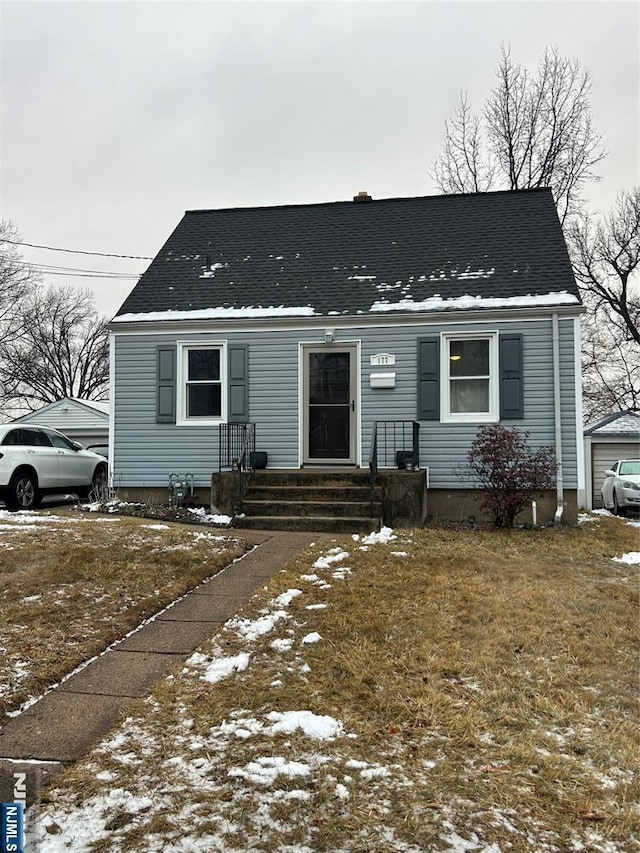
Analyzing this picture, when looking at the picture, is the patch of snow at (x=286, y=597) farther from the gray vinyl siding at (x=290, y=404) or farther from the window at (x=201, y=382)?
the window at (x=201, y=382)

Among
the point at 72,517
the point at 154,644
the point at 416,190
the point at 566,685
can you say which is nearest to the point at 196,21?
the point at 72,517

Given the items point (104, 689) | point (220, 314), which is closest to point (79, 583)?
point (104, 689)

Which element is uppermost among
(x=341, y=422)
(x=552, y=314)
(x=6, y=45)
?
(x=6, y=45)

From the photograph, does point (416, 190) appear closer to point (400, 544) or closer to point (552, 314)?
point (552, 314)

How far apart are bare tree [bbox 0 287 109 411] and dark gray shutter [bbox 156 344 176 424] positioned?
27.1m

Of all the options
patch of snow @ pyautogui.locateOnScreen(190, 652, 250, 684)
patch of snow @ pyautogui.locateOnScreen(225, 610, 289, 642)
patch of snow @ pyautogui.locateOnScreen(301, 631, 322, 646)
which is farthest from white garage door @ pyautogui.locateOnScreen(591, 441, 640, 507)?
patch of snow @ pyautogui.locateOnScreen(190, 652, 250, 684)

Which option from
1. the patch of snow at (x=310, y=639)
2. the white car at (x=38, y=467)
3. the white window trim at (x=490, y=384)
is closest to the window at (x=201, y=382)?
the white car at (x=38, y=467)

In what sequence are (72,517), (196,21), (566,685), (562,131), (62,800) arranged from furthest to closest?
(562,131)
(72,517)
(196,21)
(566,685)
(62,800)

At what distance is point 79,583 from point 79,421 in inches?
596

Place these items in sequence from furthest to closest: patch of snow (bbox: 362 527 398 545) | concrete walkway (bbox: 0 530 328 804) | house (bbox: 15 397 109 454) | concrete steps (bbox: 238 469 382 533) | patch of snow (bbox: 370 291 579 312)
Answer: house (bbox: 15 397 109 454), patch of snow (bbox: 370 291 579 312), concrete steps (bbox: 238 469 382 533), patch of snow (bbox: 362 527 398 545), concrete walkway (bbox: 0 530 328 804)

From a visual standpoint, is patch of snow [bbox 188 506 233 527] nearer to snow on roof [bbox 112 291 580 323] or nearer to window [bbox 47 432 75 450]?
snow on roof [bbox 112 291 580 323]

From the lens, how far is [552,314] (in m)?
9.34

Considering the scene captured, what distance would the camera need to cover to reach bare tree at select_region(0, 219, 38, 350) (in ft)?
95.0

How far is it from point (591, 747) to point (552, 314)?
7847mm
